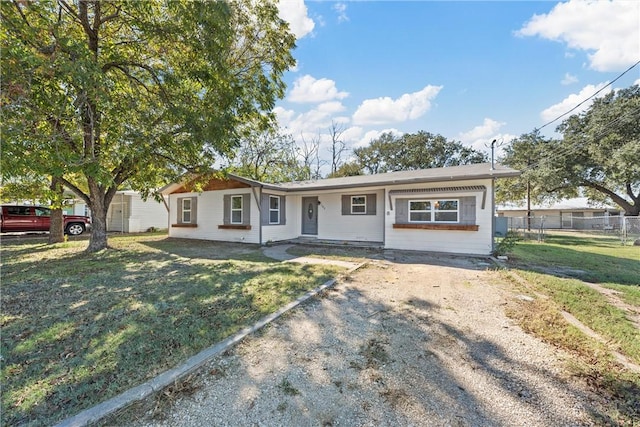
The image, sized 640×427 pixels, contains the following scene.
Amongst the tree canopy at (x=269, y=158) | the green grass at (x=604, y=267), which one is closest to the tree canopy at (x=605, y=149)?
the green grass at (x=604, y=267)

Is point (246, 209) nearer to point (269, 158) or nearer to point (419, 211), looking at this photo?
point (419, 211)

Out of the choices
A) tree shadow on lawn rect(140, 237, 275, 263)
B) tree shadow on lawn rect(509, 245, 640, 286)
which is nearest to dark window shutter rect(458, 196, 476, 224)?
tree shadow on lawn rect(509, 245, 640, 286)

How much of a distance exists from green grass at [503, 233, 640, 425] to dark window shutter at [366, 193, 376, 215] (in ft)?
16.4

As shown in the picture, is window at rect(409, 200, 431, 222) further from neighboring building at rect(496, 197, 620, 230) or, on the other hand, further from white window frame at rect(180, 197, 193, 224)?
neighboring building at rect(496, 197, 620, 230)

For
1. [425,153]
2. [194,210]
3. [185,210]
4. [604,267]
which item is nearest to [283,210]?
[194,210]

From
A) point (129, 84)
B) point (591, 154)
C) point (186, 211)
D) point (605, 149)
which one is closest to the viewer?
point (129, 84)

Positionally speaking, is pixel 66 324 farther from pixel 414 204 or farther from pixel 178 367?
pixel 414 204

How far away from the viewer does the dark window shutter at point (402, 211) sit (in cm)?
958

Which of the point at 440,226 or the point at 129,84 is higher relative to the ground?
the point at 129,84

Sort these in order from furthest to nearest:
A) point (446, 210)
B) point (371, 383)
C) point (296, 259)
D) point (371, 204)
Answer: point (371, 204)
point (446, 210)
point (296, 259)
point (371, 383)

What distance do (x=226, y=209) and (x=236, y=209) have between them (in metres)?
0.61

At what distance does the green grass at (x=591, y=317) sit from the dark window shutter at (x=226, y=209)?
33.7 feet

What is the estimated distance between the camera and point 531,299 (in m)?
4.56

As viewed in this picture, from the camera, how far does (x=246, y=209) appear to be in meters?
11.5
